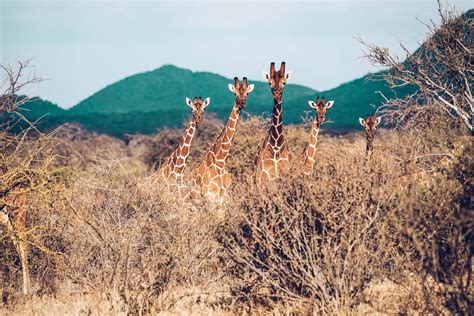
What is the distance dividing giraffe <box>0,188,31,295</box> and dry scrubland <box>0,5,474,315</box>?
16 centimetres

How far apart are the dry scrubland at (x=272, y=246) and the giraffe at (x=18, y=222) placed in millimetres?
158

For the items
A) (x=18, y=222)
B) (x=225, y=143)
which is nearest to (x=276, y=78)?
(x=225, y=143)

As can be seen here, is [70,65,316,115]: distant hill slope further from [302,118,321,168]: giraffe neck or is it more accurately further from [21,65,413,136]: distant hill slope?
[302,118,321,168]: giraffe neck

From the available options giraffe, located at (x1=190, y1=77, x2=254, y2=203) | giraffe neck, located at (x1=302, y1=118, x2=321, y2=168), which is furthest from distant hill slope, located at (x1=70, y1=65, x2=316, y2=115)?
giraffe neck, located at (x1=302, y1=118, x2=321, y2=168)

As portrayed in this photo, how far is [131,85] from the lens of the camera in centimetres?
16525

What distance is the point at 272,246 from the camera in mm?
6684

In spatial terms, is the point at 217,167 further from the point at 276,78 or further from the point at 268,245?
the point at 268,245

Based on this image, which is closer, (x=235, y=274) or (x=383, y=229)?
(x=383, y=229)

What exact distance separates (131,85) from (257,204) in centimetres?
16105

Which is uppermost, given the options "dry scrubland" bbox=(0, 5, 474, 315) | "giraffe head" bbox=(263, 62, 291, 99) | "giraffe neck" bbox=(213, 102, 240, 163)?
"giraffe head" bbox=(263, 62, 291, 99)

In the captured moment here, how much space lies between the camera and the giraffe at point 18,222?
785cm

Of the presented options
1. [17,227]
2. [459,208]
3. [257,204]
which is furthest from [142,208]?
[459,208]

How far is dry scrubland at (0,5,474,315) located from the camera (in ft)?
20.8

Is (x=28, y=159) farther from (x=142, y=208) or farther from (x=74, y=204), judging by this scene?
Answer: (x=142, y=208)
